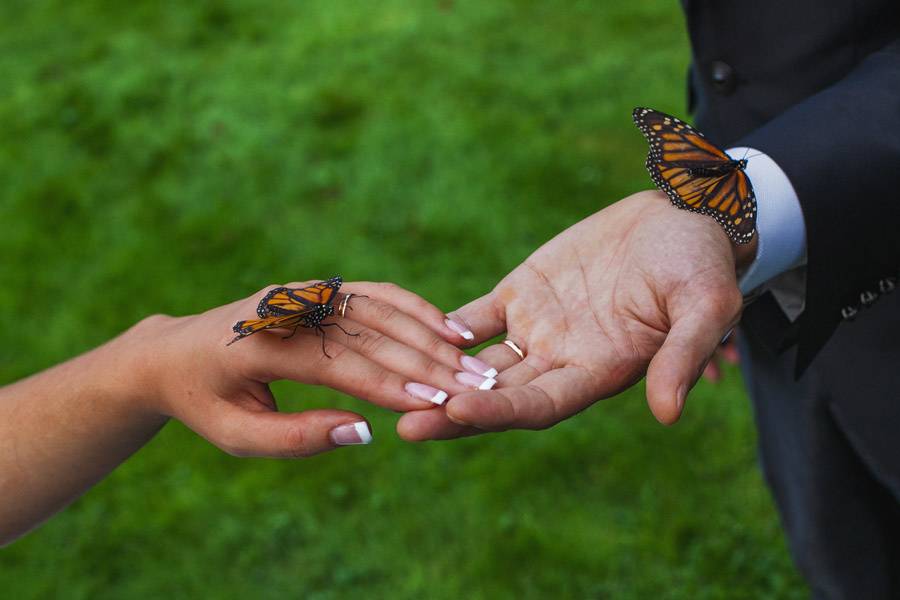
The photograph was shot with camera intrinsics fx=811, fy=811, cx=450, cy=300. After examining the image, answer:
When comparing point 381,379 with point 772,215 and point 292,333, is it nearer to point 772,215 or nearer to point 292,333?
point 292,333

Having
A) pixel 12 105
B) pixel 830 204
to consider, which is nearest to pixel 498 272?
pixel 830 204

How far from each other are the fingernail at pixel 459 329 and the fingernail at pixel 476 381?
7.0 inches

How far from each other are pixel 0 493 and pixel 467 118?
16.4 feet

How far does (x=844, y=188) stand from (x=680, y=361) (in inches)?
28.4

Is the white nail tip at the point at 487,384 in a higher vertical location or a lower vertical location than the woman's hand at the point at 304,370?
lower

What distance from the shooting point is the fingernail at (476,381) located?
2.03 meters

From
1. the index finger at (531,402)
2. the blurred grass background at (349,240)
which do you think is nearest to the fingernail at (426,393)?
the index finger at (531,402)

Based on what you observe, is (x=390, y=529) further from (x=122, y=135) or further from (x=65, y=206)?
(x=122, y=135)

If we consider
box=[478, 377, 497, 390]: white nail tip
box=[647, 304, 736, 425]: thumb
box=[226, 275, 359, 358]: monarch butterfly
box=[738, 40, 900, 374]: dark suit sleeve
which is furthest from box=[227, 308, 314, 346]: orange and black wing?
box=[738, 40, 900, 374]: dark suit sleeve

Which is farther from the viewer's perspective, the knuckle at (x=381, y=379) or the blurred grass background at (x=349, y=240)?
the blurred grass background at (x=349, y=240)

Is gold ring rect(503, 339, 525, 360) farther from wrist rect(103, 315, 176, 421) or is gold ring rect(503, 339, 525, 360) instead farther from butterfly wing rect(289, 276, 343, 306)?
wrist rect(103, 315, 176, 421)

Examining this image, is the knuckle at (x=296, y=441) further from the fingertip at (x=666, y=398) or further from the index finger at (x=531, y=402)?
the fingertip at (x=666, y=398)

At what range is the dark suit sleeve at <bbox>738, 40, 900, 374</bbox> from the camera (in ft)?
6.78

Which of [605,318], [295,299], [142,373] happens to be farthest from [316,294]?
[605,318]
